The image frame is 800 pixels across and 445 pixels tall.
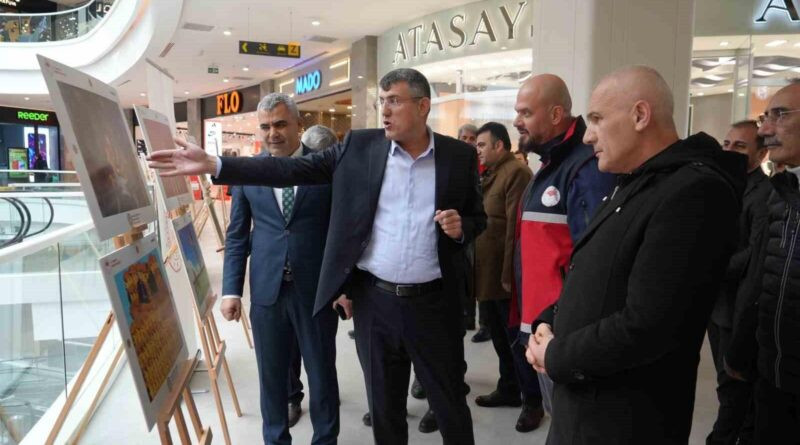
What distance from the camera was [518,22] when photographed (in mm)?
8102

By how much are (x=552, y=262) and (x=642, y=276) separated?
33.1 inches

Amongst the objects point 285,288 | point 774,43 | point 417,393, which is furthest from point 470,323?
point 774,43

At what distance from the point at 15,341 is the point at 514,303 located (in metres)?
2.13

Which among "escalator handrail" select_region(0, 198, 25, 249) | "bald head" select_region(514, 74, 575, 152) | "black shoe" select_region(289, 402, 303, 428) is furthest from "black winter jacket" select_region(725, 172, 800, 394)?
"escalator handrail" select_region(0, 198, 25, 249)

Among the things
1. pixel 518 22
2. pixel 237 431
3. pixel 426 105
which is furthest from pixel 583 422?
pixel 518 22

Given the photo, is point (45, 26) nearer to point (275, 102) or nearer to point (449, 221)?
point (275, 102)

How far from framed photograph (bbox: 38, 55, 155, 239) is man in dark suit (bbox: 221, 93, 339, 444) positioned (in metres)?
0.56

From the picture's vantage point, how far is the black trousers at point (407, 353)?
6.64ft

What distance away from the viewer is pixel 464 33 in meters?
8.90

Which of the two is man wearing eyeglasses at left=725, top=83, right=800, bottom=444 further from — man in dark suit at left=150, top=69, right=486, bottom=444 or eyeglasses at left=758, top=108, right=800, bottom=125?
man in dark suit at left=150, top=69, right=486, bottom=444

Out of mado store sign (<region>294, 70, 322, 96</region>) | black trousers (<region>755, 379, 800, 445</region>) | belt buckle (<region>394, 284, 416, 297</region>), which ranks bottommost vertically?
black trousers (<region>755, 379, 800, 445</region>)

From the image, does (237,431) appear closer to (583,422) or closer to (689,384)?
(583,422)

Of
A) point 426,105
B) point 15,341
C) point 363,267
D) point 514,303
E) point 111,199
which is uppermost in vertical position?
point 426,105

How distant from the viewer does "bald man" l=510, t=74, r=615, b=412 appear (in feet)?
6.18
